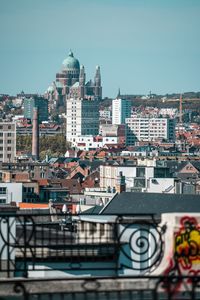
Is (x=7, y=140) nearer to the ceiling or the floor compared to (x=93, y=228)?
nearer to the ceiling

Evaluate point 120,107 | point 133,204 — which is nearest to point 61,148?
point 120,107

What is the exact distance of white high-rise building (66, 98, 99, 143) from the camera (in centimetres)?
17756

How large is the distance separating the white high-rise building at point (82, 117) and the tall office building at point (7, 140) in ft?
235

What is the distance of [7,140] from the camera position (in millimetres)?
101812

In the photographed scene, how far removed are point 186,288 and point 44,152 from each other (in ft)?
403

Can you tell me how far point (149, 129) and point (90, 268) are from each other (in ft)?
544


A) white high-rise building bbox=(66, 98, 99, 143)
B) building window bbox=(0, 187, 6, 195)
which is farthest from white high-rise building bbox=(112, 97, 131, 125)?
building window bbox=(0, 187, 6, 195)

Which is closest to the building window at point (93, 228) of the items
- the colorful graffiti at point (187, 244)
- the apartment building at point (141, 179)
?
the colorful graffiti at point (187, 244)

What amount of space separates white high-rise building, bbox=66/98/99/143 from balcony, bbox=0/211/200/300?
164m

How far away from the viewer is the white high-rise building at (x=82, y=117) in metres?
178

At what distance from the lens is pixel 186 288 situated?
7508 mm

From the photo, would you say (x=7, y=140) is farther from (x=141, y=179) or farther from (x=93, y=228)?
(x=93, y=228)

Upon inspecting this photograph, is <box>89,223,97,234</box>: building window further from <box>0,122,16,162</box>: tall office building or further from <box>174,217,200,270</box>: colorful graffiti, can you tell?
<box>0,122,16,162</box>: tall office building

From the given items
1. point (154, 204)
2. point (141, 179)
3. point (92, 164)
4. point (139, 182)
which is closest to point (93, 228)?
point (154, 204)
